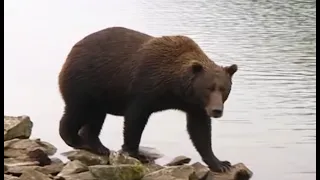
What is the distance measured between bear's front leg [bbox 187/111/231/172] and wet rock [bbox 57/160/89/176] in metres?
0.86

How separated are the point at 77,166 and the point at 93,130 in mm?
832

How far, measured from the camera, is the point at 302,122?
5992mm

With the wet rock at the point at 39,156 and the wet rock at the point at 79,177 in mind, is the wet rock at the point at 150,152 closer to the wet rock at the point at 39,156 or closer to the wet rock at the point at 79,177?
the wet rock at the point at 39,156

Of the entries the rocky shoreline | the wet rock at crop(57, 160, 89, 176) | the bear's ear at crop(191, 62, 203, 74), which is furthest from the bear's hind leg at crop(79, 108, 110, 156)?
the bear's ear at crop(191, 62, 203, 74)

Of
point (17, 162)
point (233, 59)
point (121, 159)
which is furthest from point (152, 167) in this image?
point (233, 59)

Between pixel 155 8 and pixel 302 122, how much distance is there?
23.2ft

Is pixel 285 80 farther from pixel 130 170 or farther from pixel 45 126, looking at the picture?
→ pixel 130 170

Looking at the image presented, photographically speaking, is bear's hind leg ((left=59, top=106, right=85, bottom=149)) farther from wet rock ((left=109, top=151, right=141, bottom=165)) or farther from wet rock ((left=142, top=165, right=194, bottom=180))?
wet rock ((left=142, top=165, right=194, bottom=180))

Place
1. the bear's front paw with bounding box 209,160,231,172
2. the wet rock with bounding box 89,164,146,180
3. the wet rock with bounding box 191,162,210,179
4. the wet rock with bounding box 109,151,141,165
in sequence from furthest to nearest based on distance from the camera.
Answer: the bear's front paw with bounding box 209,160,231,172
the wet rock with bounding box 191,162,210,179
the wet rock with bounding box 109,151,141,165
the wet rock with bounding box 89,164,146,180

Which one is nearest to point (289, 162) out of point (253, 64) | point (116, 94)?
point (116, 94)

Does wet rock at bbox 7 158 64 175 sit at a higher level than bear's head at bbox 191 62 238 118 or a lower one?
lower

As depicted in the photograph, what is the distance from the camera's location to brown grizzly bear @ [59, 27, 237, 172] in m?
4.70

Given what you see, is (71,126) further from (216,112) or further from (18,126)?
(216,112)

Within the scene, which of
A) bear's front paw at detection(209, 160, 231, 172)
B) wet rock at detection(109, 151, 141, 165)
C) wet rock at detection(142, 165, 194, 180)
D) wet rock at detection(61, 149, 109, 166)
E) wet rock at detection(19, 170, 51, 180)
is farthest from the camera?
bear's front paw at detection(209, 160, 231, 172)
